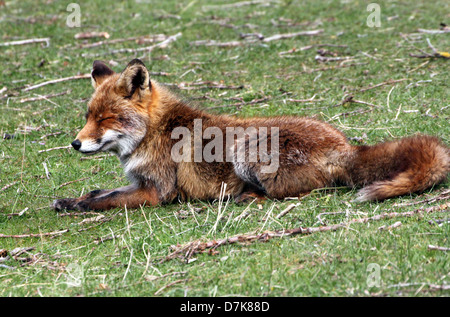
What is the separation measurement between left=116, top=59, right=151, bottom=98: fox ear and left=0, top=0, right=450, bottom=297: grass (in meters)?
0.93

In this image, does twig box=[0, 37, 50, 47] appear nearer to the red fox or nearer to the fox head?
the red fox

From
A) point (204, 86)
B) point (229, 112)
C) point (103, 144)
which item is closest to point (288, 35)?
point (204, 86)

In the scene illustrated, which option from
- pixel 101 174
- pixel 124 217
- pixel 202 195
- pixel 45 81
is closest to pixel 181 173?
pixel 202 195

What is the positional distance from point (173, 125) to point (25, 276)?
273 cm

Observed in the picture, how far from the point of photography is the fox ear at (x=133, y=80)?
22.5 ft

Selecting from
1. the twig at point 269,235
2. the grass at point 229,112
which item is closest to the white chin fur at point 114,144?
the grass at point 229,112

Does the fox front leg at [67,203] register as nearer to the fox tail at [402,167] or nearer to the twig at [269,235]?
the twig at [269,235]

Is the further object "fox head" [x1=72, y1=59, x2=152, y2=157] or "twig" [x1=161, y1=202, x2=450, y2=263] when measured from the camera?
"fox head" [x1=72, y1=59, x2=152, y2=157]

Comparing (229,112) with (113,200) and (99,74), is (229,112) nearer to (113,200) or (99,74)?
(99,74)

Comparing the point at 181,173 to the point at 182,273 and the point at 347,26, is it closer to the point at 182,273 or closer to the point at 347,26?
the point at 182,273

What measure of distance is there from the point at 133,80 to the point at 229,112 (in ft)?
8.65

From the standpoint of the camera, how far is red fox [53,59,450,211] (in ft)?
21.4

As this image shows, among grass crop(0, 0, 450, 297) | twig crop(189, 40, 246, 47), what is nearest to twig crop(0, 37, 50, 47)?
grass crop(0, 0, 450, 297)
